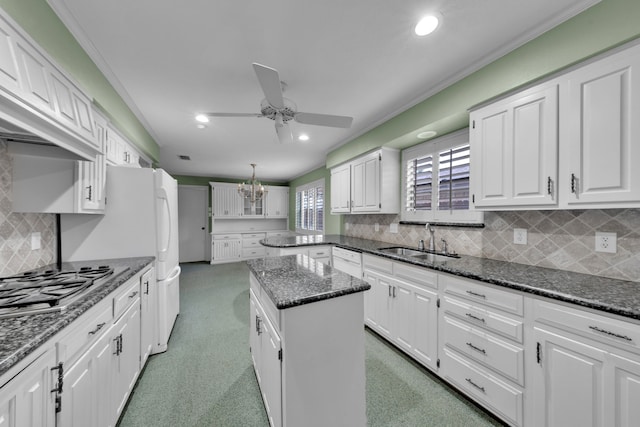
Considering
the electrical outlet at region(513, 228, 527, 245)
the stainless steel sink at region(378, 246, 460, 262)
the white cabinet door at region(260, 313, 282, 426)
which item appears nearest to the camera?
the white cabinet door at region(260, 313, 282, 426)

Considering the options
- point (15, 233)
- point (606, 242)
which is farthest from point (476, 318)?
point (15, 233)

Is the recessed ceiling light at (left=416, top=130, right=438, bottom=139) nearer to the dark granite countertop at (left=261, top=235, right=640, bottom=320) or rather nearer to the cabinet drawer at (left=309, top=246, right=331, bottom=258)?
the dark granite countertop at (left=261, top=235, right=640, bottom=320)

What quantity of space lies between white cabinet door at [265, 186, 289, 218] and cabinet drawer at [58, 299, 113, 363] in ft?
19.2

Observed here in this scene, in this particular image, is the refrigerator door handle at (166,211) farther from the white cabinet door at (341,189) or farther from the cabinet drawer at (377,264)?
the white cabinet door at (341,189)

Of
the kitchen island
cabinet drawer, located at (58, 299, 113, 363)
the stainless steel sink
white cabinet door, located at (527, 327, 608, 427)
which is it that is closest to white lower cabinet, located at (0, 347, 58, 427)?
cabinet drawer, located at (58, 299, 113, 363)

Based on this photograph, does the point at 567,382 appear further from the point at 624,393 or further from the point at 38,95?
the point at 38,95

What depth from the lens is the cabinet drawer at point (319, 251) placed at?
Answer: 10.9ft

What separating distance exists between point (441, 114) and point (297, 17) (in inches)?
57.4

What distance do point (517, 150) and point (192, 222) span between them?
7.10m

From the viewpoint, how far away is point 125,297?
158 centimetres

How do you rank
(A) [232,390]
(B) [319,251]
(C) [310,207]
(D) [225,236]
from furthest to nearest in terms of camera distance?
(D) [225,236], (C) [310,207], (B) [319,251], (A) [232,390]

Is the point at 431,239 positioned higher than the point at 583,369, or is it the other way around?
the point at 431,239

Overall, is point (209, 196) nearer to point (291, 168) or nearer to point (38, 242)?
point (291, 168)

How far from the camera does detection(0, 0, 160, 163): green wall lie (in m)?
1.19
